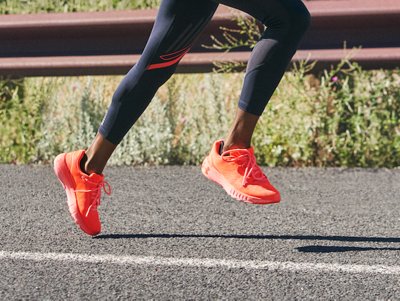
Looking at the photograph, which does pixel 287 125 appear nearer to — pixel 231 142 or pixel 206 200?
pixel 206 200

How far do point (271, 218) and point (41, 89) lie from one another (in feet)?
8.48

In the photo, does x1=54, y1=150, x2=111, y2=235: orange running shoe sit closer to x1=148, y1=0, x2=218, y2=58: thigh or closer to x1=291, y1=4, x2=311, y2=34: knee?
x1=148, y1=0, x2=218, y2=58: thigh

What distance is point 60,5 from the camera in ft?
23.6

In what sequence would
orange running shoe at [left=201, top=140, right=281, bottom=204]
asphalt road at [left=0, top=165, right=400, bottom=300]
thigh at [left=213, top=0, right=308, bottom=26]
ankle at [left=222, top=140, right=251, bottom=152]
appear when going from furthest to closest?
ankle at [left=222, top=140, right=251, bottom=152], orange running shoe at [left=201, top=140, right=281, bottom=204], thigh at [left=213, top=0, right=308, bottom=26], asphalt road at [left=0, top=165, right=400, bottom=300]

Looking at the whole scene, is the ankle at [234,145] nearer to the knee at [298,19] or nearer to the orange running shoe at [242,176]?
the orange running shoe at [242,176]

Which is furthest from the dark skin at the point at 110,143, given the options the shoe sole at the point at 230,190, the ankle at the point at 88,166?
the shoe sole at the point at 230,190

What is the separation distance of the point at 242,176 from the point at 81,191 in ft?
2.03

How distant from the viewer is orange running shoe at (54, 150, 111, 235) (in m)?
3.75

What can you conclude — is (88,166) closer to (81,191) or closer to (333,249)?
(81,191)

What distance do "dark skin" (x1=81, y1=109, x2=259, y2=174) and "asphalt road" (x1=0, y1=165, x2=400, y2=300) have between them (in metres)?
0.29

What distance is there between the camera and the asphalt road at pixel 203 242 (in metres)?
3.03

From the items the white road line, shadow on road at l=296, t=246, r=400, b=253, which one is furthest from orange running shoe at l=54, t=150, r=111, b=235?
shadow on road at l=296, t=246, r=400, b=253

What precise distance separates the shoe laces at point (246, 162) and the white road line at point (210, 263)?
46 cm

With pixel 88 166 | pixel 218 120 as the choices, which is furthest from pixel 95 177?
pixel 218 120
